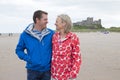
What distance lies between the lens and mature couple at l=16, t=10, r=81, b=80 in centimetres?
623

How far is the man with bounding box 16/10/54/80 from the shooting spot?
21.1 feet

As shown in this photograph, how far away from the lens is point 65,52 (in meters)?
6.22

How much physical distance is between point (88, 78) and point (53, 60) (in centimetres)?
577

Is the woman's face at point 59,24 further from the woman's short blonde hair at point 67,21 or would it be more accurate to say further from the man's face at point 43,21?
the man's face at point 43,21

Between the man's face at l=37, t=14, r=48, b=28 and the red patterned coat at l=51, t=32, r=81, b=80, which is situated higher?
the man's face at l=37, t=14, r=48, b=28

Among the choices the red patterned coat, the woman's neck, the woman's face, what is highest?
the woman's face

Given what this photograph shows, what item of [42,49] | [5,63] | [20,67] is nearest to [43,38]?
[42,49]

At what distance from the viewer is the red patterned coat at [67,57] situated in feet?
20.4

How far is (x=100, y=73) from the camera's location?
13195mm

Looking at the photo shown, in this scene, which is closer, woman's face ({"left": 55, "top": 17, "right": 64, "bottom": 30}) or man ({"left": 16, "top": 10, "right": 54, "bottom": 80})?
woman's face ({"left": 55, "top": 17, "right": 64, "bottom": 30})

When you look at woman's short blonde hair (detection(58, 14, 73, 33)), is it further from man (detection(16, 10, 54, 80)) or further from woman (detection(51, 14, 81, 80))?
man (detection(16, 10, 54, 80))

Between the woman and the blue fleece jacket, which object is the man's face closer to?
the blue fleece jacket

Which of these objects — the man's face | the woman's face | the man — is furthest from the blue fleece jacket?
the woman's face

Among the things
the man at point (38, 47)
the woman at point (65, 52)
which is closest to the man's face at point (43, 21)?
the man at point (38, 47)
